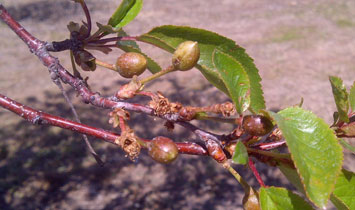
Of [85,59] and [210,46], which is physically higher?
[85,59]

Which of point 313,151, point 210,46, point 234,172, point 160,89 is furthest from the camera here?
point 160,89

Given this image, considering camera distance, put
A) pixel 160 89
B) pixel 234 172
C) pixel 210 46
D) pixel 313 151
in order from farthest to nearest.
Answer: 1. pixel 160 89
2. pixel 210 46
3. pixel 234 172
4. pixel 313 151

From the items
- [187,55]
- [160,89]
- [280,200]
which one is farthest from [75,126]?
[160,89]

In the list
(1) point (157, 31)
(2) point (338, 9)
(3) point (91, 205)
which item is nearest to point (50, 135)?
(3) point (91, 205)

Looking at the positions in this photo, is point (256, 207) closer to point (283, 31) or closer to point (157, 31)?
point (157, 31)

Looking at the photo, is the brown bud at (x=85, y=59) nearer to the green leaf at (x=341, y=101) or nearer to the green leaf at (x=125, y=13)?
the green leaf at (x=125, y=13)

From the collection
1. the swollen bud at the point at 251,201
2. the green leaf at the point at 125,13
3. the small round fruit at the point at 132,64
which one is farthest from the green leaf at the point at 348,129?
the green leaf at the point at 125,13

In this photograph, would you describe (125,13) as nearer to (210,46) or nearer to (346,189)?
(210,46)
